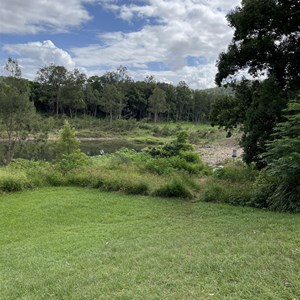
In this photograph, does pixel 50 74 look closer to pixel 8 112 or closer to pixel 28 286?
pixel 8 112

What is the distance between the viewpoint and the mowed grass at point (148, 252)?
395cm

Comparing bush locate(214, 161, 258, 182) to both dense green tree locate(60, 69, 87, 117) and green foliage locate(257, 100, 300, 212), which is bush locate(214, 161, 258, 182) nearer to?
green foliage locate(257, 100, 300, 212)

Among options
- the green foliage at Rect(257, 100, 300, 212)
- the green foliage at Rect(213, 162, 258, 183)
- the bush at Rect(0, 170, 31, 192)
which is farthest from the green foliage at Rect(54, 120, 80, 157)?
the green foliage at Rect(257, 100, 300, 212)

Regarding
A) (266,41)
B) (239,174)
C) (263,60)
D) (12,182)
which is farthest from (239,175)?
(12,182)

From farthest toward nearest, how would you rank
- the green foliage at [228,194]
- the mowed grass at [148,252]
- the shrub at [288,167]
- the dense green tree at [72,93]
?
1. the dense green tree at [72,93]
2. the green foliage at [228,194]
3. the shrub at [288,167]
4. the mowed grass at [148,252]

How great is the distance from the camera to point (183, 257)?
5.09 m

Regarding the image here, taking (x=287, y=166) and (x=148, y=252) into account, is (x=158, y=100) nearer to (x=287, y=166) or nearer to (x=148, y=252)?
(x=287, y=166)

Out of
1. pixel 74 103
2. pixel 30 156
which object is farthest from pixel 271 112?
pixel 74 103

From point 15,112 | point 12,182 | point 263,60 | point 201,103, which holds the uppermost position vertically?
point 201,103

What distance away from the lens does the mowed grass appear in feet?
13.0

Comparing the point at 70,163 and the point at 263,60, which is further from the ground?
the point at 263,60

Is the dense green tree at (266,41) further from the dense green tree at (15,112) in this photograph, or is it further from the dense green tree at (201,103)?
the dense green tree at (201,103)

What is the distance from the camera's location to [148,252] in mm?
5586

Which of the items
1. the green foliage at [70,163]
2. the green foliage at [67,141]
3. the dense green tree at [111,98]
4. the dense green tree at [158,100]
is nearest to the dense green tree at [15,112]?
the green foliage at [67,141]
